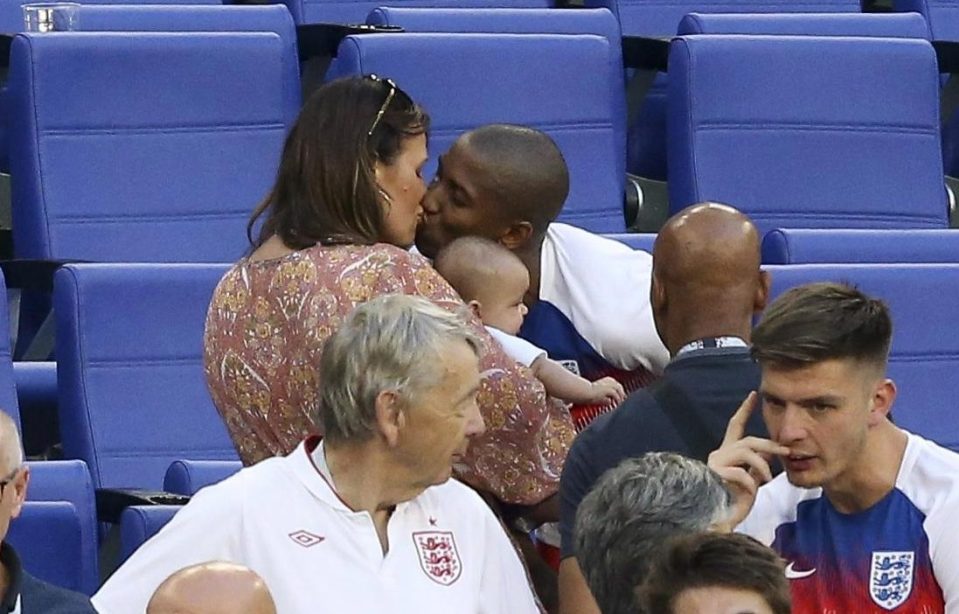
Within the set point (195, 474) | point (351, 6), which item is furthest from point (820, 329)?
point (351, 6)

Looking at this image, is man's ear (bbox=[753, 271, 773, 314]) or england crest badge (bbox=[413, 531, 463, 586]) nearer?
england crest badge (bbox=[413, 531, 463, 586])

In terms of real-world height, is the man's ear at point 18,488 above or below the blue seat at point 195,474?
above

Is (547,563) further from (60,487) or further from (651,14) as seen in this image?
(651,14)

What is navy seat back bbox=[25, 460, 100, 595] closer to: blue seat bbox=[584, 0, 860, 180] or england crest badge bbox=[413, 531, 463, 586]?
england crest badge bbox=[413, 531, 463, 586]

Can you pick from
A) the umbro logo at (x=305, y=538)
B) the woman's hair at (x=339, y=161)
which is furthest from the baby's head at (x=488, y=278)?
the umbro logo at (x=305, y=538)

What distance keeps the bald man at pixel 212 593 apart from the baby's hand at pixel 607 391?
63 centimetres

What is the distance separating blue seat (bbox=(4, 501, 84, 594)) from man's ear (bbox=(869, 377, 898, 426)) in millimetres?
952

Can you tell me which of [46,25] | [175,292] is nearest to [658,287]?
[175,292]

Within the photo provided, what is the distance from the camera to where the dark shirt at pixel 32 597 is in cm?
228

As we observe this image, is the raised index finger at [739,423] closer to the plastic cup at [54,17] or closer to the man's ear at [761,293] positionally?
the man's ear at [761,293]

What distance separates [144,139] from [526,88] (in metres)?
0.69

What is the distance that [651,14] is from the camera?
191 inches

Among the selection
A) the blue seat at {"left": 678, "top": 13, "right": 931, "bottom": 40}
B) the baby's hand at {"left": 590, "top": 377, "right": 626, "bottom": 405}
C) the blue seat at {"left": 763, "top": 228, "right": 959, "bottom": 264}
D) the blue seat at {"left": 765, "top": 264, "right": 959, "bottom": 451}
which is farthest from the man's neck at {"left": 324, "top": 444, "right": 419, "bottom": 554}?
the blue seat at {"left": 678, "top": 13, "right": 931, "bottom": 40}

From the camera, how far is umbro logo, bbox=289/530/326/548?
2.28 meters
